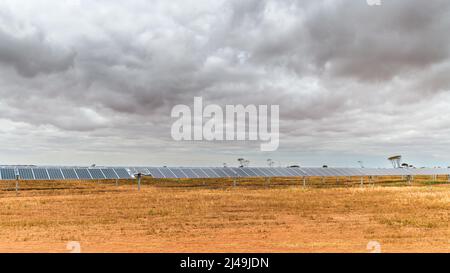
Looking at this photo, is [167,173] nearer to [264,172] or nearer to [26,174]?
[264,172]

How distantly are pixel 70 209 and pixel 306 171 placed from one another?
47903mm

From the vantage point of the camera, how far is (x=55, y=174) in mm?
44594

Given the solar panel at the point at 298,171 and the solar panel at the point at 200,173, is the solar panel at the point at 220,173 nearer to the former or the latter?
the solar panel at the point at 200,173

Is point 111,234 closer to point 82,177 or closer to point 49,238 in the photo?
→ point 49,238

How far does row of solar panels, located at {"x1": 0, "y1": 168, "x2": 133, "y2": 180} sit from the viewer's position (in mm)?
42531

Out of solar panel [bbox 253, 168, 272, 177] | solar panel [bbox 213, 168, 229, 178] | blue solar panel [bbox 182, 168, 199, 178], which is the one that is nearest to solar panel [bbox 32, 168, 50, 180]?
blue solar panel [bbox 182, 168, 199, 178]

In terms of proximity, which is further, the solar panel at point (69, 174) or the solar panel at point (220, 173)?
the solar panel at point (220, 173)

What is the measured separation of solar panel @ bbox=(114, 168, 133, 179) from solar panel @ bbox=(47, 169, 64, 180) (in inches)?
263

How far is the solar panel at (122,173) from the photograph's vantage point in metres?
48.0

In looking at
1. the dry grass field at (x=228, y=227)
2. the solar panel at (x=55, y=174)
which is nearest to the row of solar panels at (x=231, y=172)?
the solar panel at (x=55, y=174)

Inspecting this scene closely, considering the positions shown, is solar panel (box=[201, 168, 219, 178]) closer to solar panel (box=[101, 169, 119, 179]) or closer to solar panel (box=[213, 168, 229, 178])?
solar panel (box=[213, 168, 229, 178])

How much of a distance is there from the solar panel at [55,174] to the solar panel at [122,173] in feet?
21.9
